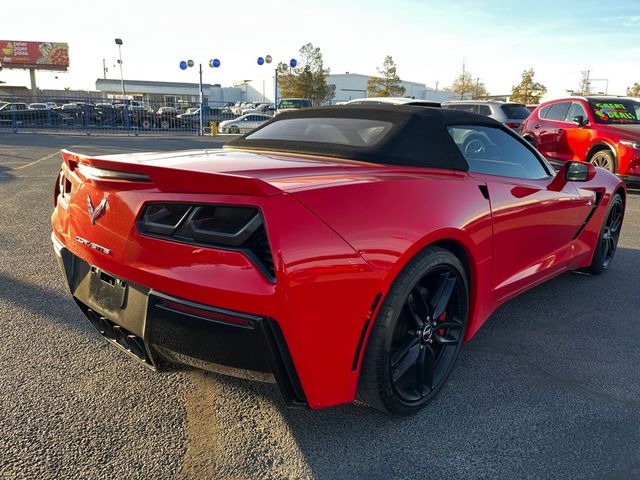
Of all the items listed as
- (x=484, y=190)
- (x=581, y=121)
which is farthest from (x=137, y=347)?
(x=581, y=121)

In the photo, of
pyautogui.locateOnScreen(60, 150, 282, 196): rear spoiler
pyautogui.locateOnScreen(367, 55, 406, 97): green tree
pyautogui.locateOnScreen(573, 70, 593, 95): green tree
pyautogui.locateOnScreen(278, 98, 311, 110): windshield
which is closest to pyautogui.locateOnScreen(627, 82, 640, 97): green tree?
pyautogui.locateOnScreen(573, 70, 593, 95): green tree

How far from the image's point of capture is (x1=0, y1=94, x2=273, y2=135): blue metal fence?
21516 mm

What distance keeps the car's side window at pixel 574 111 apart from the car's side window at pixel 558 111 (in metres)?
0.10

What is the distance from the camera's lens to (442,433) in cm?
220

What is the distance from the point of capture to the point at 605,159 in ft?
28.7

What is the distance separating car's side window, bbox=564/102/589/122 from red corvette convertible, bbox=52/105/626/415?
791 centimetres

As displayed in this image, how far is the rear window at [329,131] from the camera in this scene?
2.76m

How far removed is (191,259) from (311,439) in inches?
38.3

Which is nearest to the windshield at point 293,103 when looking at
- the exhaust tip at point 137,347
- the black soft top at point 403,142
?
the black soft top at point 403,142

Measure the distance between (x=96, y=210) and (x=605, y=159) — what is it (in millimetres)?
9075

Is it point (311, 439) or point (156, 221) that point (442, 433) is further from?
point (156, 221)

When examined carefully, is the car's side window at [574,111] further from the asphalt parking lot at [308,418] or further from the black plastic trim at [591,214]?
the asphalt parking lot at [308,418]

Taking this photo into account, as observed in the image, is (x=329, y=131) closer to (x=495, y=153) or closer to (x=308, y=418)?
(x=495, y=153)

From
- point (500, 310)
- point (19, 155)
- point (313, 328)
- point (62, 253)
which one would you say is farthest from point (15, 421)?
point (19, 155)
